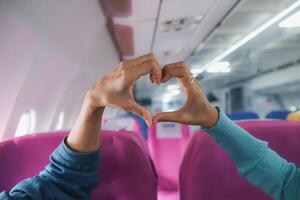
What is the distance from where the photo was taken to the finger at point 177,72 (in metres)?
0.99

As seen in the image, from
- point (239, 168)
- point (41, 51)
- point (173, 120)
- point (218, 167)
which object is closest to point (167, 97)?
point (41, 51)

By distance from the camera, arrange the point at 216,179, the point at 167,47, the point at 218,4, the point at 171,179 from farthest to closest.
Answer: the point at 167,47 → the point at 218,4 → the point at 171,179 → the point at 216,179

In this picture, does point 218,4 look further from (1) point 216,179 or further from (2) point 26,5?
(1) point 216,179

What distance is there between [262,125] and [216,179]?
287 mm

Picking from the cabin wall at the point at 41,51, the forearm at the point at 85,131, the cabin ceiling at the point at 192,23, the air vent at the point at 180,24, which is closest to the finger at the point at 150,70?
the forearm at the point at 85,131

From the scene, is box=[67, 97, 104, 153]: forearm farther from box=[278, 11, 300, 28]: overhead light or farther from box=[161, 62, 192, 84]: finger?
box=[278, 11, 300, 28]: overhead light

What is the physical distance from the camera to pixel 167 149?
335cm

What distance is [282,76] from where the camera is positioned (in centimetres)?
930

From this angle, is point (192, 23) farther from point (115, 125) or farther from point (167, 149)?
point (115, 125)

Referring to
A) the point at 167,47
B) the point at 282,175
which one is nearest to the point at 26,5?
the point at 282,175

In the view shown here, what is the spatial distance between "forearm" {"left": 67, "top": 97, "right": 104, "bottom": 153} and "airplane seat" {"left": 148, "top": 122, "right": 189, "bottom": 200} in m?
2.04

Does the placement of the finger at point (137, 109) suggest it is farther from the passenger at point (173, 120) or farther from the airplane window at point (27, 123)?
the airplane window at point (27, 123)

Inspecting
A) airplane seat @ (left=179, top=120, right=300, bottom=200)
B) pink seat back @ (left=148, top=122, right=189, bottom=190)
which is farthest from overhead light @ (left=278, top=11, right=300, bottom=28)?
airplane seat @ (left=179, top=120, right=300, bottom=200)

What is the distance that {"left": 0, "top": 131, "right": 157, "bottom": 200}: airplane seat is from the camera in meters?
1.29
